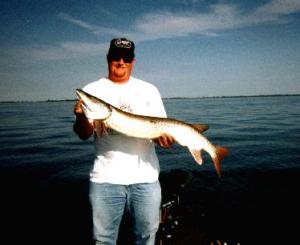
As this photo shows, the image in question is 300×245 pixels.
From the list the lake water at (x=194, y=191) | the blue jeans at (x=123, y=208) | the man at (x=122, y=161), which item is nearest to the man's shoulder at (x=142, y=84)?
the man at (x=122, y=161)

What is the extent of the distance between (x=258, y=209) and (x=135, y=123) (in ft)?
21.9

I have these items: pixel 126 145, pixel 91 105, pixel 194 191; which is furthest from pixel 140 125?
pixel 194 191

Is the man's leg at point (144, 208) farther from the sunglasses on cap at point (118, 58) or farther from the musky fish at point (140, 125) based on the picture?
the sunglasses on cap at point (118, 58)

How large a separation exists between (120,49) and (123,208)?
74.6 inches

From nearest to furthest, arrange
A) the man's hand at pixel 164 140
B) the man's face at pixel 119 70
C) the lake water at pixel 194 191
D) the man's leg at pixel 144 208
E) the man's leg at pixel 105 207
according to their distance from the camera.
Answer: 1. the man's leg at pixel 105 207
2. the man's leg at pixel 144 208
3. the man's face at pixel 119 70
4. the man's hand at pixel 164 140
5. the lake water at pixel 194 191

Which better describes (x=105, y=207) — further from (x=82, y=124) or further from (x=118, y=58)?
(x=118, y=58)

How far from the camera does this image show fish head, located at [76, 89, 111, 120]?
319 cm

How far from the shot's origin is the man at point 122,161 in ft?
10.4

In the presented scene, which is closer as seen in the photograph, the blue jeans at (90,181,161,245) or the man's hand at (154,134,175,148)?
the blue jeans at (90,181,161,245)

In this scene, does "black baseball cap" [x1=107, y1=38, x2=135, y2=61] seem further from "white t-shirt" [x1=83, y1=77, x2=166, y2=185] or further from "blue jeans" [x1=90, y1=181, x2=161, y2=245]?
"blue jeans" [x1=90, y1=181, x2=161, y2=245]

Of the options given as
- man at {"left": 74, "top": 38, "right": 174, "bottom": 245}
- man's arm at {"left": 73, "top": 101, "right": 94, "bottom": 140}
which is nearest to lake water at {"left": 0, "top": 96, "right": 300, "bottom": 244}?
man at {"left": 74, "top": 38, "right": 174, "bottom": 245}

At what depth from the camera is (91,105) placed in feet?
10.5

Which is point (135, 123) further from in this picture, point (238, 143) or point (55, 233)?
point (238, 143)

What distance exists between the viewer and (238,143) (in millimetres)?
18203
